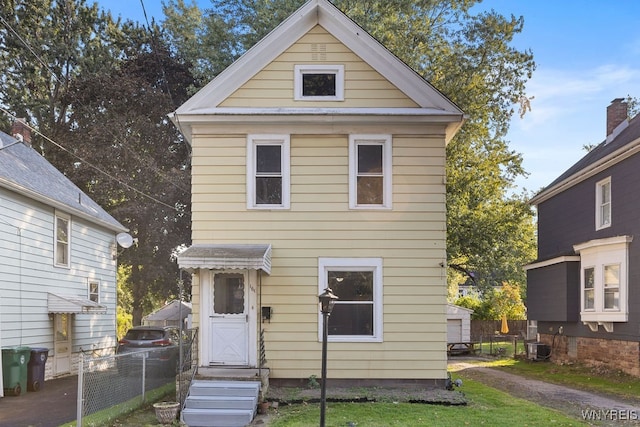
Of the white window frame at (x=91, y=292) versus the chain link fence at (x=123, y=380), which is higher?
the white window frame at (x=91, y=292)

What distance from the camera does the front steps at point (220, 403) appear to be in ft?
31.7

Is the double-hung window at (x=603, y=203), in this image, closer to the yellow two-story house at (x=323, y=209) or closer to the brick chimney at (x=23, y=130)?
the yellow two-story house at (x=323, y=209)

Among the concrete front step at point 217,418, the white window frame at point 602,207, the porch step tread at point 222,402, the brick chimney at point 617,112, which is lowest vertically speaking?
the concrete front step at point 217,418

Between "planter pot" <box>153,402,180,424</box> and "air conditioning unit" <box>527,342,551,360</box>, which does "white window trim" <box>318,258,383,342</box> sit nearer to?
"planter pot" <box>153,402,180,424</box>

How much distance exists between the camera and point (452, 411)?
33.1ft

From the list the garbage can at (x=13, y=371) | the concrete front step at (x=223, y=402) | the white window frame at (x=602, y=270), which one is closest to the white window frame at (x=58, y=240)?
the garbage can at (x=13, y=371)

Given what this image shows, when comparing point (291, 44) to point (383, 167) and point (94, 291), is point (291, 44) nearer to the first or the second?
point (383, 167)

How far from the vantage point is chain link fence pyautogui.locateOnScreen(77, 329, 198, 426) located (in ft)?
30.6

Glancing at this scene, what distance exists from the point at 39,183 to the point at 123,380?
7.36 meters

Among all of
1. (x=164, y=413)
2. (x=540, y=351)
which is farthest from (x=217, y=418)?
(x=540, y=351)

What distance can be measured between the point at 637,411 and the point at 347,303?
18.6ft

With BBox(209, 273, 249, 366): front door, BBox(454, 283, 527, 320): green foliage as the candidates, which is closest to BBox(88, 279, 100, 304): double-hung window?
BBox(209, 273, 249, 366): front door

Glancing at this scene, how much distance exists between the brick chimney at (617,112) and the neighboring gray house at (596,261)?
3 cm

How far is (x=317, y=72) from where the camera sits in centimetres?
1249
